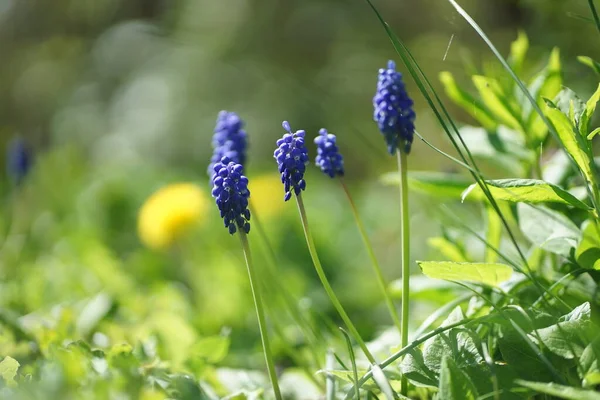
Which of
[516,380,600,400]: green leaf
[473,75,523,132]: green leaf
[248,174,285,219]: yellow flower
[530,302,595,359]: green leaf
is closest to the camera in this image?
[516,380,600,400]: green leaf

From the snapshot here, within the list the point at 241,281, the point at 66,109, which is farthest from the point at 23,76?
the point at 241,281

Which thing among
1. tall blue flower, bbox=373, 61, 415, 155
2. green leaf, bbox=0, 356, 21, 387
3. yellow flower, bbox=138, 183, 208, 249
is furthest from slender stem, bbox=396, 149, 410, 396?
yellow flower, bbox=138, 183, 208, 249

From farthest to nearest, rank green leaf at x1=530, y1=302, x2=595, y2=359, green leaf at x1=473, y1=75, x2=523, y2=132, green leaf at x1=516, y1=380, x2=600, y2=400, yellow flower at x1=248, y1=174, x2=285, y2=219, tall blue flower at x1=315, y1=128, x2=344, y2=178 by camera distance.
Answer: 1. yellow flower at x1=248, y1=174, x2=285, y2=219
2. green leaf at x1=473, y1=75, x2=523, y2=132
3. tall blue flower at x1=315, y1=128, x2=344, y2=178
4. green leaf at x1=530, y1=302, x2=595, y2=359
5. green leaf at x1=516, y1=380, x2=600, y2=400

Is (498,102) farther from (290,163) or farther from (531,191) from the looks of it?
(290,163)

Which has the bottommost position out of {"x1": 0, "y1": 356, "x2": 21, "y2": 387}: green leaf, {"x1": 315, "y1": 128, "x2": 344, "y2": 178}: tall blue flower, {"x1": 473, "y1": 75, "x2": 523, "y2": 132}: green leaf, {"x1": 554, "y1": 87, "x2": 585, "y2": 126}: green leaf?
{"x1": 0, "y1": 356, "x2": 21, "y2": 387}: green leaf

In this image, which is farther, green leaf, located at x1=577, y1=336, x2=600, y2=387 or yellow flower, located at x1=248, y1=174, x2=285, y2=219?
yellow flower, located at x1=248, y1=174, x2=285, y2=219

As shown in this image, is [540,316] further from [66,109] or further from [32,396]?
[66,109]

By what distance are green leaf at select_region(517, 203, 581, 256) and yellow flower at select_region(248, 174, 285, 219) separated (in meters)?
1.80

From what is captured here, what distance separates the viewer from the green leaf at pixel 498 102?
4.08ft

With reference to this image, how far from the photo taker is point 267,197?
3.10m

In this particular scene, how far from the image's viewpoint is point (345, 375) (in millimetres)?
964

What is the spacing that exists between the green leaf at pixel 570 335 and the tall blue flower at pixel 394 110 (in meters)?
0.35

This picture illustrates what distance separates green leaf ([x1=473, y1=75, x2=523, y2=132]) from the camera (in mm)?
1244

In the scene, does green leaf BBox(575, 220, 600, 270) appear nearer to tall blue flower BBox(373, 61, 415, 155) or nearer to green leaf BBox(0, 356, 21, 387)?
tall blue flower BBox(373, 61, 415, 155)
